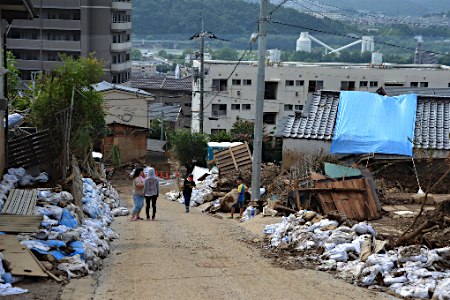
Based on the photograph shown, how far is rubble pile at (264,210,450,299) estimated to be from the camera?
A: 11.0 m

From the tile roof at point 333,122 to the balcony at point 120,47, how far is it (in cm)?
4762

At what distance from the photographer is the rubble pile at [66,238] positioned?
10977mm

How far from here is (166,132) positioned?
2259 inches

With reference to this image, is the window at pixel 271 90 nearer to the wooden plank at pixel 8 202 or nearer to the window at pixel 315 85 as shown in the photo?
the window at pixel 315 85

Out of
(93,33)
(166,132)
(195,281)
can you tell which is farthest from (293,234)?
(93,33)

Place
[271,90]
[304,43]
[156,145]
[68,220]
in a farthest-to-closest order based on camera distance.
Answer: [304,43] < [271,90] < [156,145] < [68,220]

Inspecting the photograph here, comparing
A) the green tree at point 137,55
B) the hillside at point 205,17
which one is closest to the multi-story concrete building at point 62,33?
the hillside at point 205,17

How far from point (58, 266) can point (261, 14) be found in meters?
10.4

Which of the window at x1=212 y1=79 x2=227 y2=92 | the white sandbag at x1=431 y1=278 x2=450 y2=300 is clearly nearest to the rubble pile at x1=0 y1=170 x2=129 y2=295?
the white sandbag at x1=431 y1=278 x2=450 y2=300

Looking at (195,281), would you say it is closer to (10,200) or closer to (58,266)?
(58,266)

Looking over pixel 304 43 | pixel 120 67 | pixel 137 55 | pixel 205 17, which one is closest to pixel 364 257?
pixel 120 67

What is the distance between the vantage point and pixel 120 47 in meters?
72.6

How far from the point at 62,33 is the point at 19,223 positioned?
196 feet

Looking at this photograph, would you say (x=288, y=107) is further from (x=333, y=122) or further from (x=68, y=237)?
(x=68, y=237)
